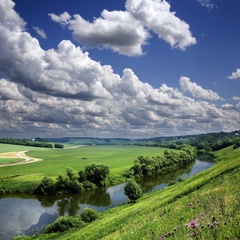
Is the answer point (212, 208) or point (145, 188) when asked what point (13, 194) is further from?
point (212, 208)

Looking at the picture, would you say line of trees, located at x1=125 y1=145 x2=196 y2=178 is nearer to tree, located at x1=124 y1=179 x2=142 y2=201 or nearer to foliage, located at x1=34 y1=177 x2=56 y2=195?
foliage, located at x1=34 y1=177 x2=56 y2=195

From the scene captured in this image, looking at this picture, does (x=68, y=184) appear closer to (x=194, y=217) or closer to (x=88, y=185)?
(x=88, y=185)

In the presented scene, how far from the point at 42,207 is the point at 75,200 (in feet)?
35.1

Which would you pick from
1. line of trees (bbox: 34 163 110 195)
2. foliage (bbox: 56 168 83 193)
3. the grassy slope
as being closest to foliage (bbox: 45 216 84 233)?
the grassy slope

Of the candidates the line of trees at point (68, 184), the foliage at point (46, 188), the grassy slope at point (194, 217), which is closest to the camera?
the grassy slope at point (194, 217)

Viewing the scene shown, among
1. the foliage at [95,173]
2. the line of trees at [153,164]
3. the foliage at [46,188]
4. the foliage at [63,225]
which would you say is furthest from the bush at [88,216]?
the line of trees at [153,164]

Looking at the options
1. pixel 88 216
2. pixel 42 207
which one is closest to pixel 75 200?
pixel 42 207

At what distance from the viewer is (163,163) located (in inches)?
5635

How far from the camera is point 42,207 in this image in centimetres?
7169

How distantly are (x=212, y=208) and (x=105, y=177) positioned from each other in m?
95.4

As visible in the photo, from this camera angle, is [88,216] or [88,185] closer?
[88,216]

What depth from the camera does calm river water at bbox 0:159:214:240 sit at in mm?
53938

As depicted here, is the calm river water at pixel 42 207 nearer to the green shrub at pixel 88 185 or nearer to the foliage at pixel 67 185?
the green shrub at pixel 88 185

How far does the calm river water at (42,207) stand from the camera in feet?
177
